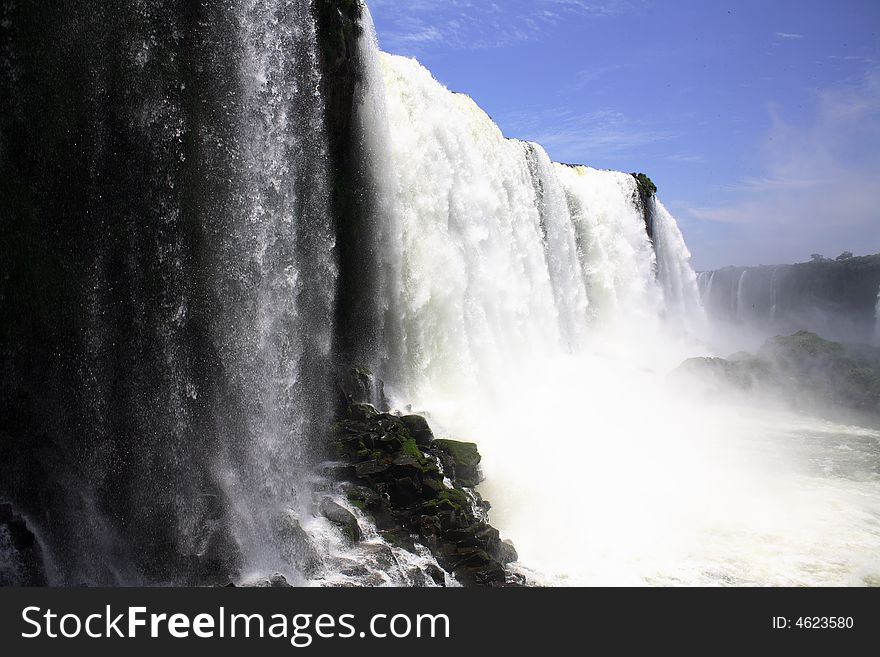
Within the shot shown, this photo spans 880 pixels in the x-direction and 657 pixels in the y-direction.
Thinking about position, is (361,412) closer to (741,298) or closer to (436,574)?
(436,574)

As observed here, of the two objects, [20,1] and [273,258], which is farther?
[273,258]

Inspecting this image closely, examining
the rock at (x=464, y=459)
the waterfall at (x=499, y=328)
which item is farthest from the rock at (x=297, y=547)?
the waterfall at (x=499, y=328)

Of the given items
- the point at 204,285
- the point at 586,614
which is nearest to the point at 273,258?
the point at 204,285

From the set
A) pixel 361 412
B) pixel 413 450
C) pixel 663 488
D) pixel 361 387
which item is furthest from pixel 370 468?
pixel 663 488

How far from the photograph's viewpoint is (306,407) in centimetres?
1208

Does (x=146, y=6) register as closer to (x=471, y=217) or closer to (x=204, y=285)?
(x=204, y=285)

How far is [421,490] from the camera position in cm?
1083

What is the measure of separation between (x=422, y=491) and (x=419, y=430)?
147 centimetres

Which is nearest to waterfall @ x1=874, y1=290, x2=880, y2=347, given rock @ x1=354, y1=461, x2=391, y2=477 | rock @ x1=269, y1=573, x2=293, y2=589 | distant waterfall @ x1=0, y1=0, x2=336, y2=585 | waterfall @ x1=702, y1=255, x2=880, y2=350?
waterfall @ x1=702, y1=255, x2=880, y2=350

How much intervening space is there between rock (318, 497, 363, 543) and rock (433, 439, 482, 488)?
256 centimetres

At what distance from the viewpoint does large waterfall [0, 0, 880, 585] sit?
28.0 feet

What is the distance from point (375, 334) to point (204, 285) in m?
5.39

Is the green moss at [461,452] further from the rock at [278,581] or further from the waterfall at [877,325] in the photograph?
the waterfall at [877,325]

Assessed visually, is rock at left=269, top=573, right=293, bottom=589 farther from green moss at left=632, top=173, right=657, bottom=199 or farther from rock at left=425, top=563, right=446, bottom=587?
green moss at left=632, top=173, right=657, bottom=199
